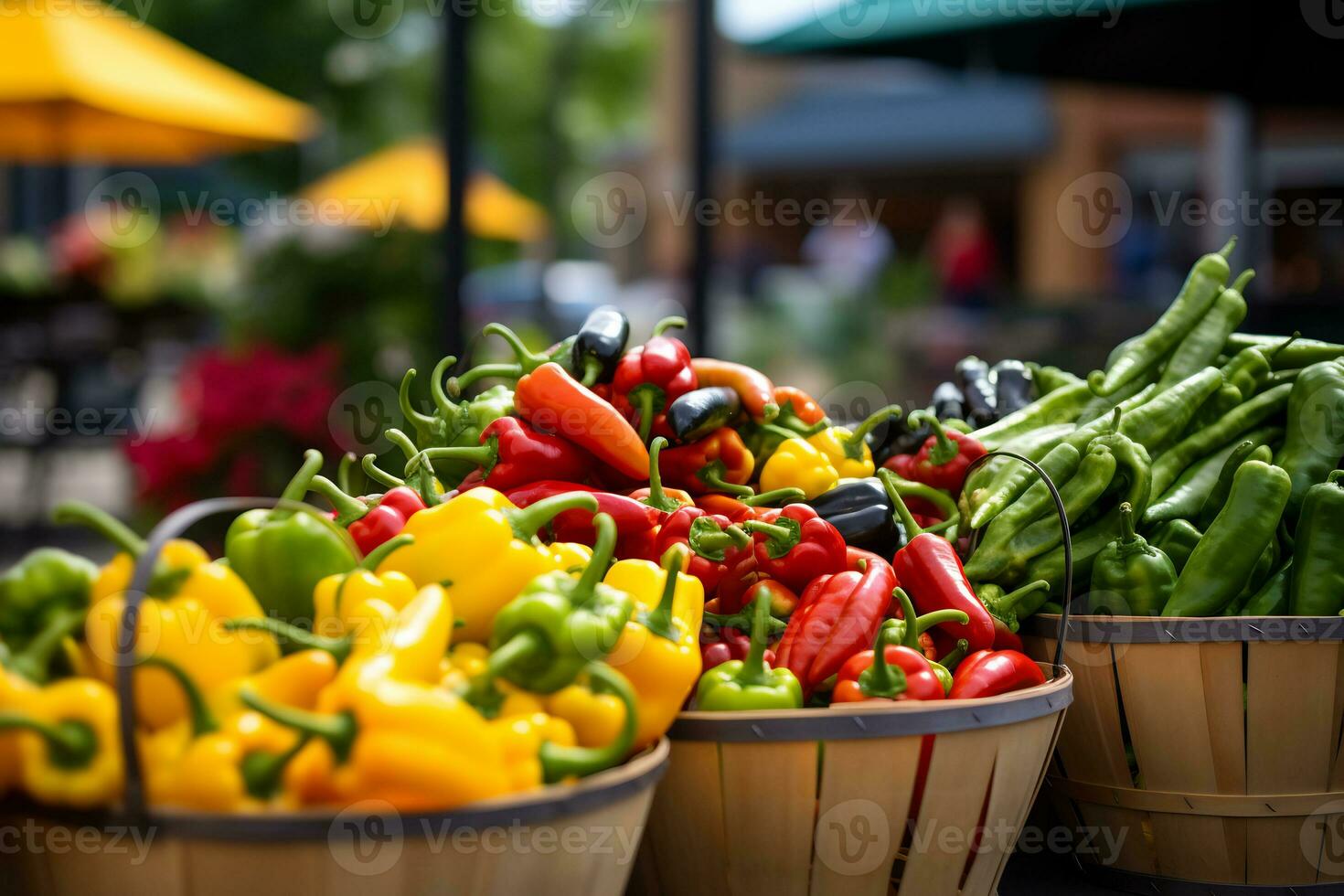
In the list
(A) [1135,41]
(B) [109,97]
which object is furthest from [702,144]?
(B) [109,97]

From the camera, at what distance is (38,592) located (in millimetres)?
1593

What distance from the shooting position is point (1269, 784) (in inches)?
84.6

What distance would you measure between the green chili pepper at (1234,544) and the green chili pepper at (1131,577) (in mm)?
26

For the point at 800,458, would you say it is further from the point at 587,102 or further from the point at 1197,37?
the point at 587,102

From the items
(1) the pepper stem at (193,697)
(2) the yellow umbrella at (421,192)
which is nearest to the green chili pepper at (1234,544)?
(1) the pepper stem at (193,697)

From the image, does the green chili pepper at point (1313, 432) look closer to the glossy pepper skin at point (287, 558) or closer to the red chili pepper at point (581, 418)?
the red chili pepper at point (581, 418)

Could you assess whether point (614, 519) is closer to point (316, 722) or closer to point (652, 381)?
point (652, 381)

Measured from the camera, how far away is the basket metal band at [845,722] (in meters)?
1.71

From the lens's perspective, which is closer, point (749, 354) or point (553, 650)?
point (553, 650)

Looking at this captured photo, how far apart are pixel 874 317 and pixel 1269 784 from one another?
25.7 ft

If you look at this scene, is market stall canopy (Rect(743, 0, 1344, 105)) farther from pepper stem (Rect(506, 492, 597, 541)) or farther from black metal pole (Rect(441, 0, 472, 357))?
pepper stem (Rect(506, 492, 597, 541))

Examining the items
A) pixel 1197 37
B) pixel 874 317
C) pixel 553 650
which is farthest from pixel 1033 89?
pixel 553 650

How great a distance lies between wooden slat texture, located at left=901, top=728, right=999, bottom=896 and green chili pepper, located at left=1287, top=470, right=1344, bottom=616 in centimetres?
71

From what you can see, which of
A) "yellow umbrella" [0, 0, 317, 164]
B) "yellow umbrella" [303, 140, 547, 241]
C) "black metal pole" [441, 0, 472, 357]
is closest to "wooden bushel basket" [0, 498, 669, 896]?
"black metal pole" [441, 0, 472, 357]
